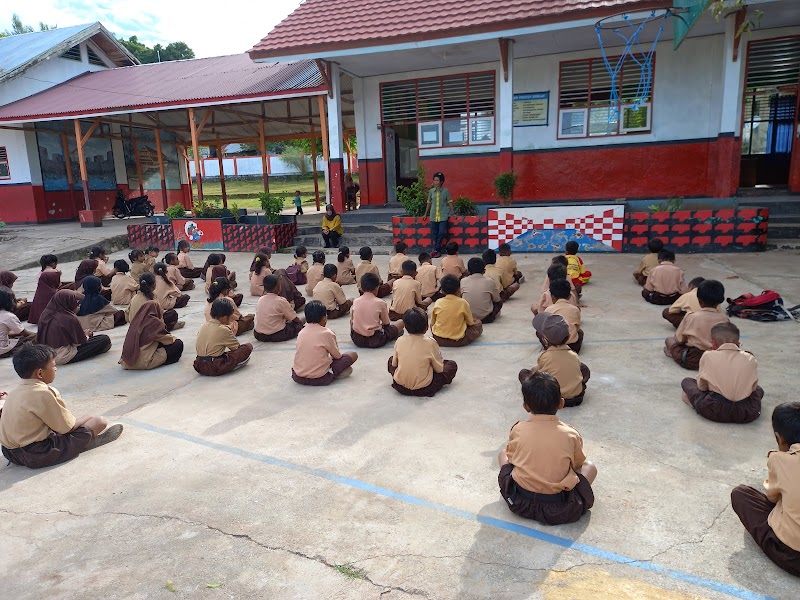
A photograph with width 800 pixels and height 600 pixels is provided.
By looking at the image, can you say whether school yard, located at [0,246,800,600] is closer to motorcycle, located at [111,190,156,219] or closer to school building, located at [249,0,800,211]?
school building, located at [249,0,800,211]

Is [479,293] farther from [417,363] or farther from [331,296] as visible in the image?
[417,363]

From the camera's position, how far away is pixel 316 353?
480 cm

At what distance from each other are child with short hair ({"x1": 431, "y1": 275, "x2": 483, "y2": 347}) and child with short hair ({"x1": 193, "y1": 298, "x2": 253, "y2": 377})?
1.96 meters

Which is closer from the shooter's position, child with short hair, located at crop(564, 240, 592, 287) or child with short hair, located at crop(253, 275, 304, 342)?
child with short hair, located at crop(253, 275, 304, 342)

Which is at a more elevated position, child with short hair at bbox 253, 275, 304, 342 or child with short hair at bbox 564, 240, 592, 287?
child with short hair at bbox 564, 240, 592, 287

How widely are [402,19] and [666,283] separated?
7.82m

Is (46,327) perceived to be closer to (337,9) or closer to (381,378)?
(381,378)

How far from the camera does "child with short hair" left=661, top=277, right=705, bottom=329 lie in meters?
5.27

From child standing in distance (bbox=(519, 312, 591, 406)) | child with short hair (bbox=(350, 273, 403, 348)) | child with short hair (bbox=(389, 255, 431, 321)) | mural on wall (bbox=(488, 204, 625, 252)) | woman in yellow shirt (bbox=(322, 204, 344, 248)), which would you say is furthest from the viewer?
woman in yellow shirt (bbox=(322, 204, 344, 248))

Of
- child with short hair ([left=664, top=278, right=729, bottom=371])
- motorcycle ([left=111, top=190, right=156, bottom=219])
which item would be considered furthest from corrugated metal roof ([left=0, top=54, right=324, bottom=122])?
child with short hair ([left=664, top=278, right=729, bottom=371])

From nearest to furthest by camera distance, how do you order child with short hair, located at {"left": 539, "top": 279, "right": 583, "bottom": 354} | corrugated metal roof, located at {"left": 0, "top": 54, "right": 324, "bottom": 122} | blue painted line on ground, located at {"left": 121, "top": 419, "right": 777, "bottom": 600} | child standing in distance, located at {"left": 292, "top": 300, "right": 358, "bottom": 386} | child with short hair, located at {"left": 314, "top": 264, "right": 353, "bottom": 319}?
blue painted line on ground, located at {"left": 121, "top": 419, "right": 777, "bottom": 600} → child standing in distance, located at {"left": 292, "top": 300, "right": 358, "bottom": 386} → child with short hair, located at {"left": 539, "top": 279, "right": 583, "bottom": 354} → child with short hair, located at {"left": 314, "top": 264, "right": 353, "bottom": 319} → corrugated metal roof, located at {"left": 0, "top": 54, "right": 324, "bottom": 122}

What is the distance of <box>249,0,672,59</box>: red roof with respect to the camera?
10.0 m

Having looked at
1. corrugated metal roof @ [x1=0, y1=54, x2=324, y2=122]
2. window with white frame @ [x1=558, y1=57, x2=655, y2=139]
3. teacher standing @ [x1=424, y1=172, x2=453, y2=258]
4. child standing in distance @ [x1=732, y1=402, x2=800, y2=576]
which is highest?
corrugated metal roof @ [x1=0, y1=54, x2=324, y2=122]

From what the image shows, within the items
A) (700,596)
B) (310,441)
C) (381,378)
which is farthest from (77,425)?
(700,596)
